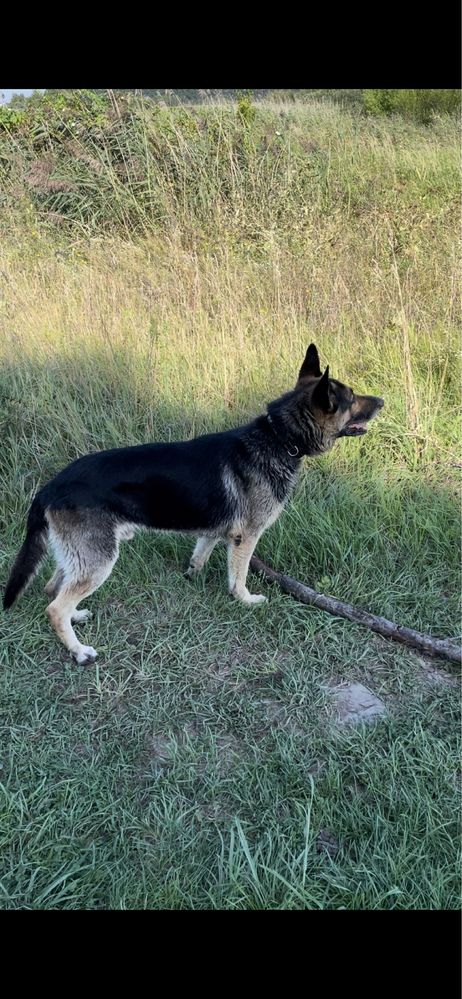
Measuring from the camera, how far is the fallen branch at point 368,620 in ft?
9.56

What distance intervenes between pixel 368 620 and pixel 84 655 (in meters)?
1.56

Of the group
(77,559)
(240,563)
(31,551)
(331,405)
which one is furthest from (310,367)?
(31,551)

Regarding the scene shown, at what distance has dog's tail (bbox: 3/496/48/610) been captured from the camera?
291 centimetres

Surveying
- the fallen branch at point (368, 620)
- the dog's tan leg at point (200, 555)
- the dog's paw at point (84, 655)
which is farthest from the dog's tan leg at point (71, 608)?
the fallen branch at point (368, 620)

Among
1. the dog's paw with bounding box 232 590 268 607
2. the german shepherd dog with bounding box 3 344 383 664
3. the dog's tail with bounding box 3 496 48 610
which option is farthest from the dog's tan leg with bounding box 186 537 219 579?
the dog's tail with bounding box 3 496 48 610

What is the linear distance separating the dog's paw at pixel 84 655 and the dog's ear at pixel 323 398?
1858 mm

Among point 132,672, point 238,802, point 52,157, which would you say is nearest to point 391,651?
point 238,802

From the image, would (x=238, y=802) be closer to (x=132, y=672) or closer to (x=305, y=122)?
(x=132, y=672)

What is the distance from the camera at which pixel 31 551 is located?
9.61ft

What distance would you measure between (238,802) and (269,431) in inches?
77.3

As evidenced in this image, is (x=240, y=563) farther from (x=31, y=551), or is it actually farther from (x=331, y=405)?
(x=31, y=551)

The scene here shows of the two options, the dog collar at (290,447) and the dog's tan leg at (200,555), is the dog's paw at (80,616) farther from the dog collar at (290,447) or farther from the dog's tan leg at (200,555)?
the dog collar at (290,447)

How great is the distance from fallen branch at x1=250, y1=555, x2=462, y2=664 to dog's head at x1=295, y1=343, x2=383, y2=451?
33.8 inches

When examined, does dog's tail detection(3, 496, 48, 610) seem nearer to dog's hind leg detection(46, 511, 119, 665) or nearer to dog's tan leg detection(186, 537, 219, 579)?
dog's hind leg detection(46, 511, 119, 665)
